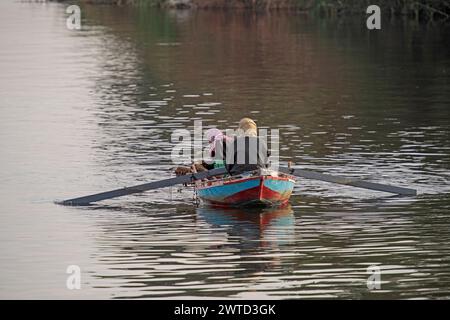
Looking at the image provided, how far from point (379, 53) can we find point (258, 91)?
12.9 metres

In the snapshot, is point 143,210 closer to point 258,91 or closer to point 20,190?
point 20,190

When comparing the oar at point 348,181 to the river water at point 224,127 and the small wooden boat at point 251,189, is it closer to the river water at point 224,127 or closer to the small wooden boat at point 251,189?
the river water at point 224,127

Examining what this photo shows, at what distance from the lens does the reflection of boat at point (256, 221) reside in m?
25.2

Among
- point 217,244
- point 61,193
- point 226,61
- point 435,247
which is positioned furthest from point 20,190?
point 226,61

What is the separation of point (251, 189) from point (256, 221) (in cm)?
71

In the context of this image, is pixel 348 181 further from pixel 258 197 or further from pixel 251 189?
pixel 251 189

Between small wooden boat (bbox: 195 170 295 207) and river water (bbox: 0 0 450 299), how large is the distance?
0.88 feet

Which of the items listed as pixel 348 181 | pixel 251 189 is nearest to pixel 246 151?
pixel 251 189

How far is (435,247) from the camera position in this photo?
24.0 meters

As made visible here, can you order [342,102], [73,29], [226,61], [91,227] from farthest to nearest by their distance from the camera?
[73,29] → [226,61] → [342,102] → [91,227]

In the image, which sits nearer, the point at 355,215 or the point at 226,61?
the point at 355,215

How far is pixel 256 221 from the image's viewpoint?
87.6ft

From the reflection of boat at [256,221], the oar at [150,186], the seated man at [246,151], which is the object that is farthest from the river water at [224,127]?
the seated man at [246,151]
